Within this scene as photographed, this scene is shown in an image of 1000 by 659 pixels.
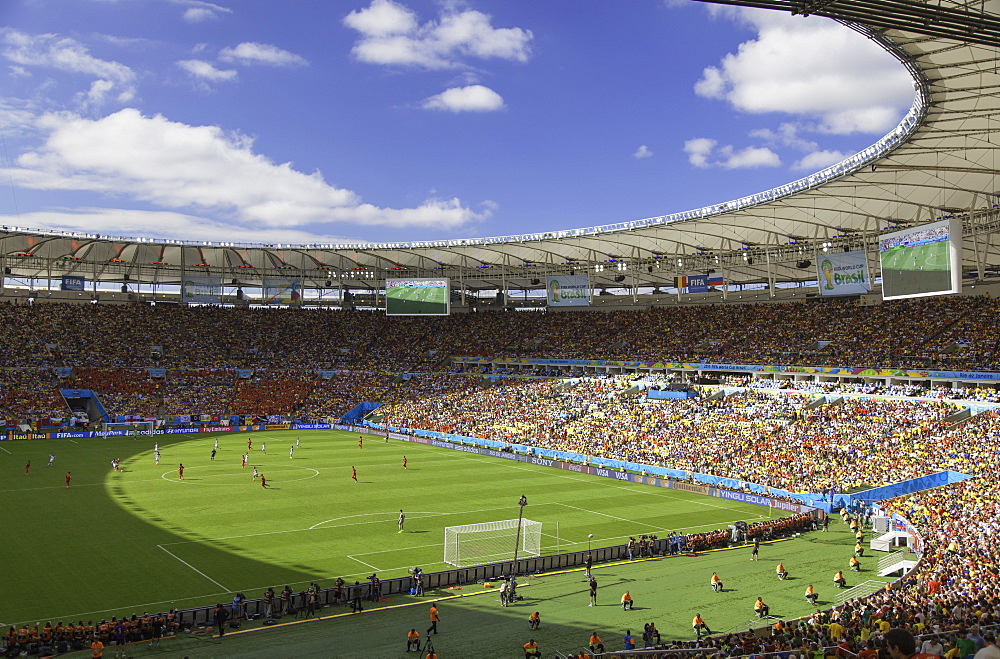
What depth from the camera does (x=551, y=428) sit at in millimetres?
63875

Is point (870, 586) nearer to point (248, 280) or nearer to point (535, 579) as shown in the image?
point (535, 579)

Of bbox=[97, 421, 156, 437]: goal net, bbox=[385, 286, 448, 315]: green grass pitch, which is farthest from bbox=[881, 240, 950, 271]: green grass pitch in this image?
bbox=[97, 421, 156, 437]: goal net

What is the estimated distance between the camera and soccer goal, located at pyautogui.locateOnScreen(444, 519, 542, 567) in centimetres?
3169

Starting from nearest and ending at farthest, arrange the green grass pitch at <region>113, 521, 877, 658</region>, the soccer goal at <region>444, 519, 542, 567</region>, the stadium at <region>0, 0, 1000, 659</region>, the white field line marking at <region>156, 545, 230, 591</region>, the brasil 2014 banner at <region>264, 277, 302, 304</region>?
the green grass pitch at <region>113, 521, 877, 658</region> < the stadium at <region>0, 0, 1000, 659</region> < the white field line marking at <region>156, 545, 230, 591</region> < the soccer goal at <region>444, 519, 542, 567</region> < the brasil 2014 banner at <region>264, 277, 302, 304</region>

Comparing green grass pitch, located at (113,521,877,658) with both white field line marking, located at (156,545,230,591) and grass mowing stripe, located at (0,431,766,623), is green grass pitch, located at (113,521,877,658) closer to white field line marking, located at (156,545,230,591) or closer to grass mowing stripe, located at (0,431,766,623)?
grass mowing stripe, located at (0,431,766,623)

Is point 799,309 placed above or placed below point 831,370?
above

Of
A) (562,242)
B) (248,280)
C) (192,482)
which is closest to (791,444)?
(562,242)

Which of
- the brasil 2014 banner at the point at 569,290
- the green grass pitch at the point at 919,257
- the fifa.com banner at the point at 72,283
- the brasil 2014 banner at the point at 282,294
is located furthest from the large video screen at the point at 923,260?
the fifa.com banner at the point at 72,283

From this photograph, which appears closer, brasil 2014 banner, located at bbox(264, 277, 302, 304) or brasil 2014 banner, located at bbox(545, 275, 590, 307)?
brasil 2014 banner, located at bbox(545, 275, 590, 307)

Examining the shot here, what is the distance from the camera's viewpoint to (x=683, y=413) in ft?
195

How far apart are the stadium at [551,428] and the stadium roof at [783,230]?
11.0 inches

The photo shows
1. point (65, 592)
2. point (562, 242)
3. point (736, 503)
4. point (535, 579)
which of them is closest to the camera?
point (65, 592)

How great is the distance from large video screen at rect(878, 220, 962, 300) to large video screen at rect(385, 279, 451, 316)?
4162 centimetres

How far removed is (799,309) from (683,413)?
69.9ft
